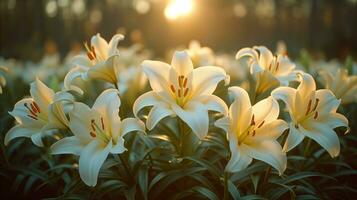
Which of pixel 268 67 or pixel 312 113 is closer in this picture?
pixel 312 113

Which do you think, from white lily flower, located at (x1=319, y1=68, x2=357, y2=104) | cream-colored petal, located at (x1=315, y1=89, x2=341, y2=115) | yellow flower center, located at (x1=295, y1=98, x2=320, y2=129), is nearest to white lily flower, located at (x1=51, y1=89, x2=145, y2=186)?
yellow flower center, located at (x1=295, y1=98, x2=320, y2=129)

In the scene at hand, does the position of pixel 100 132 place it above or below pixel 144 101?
below

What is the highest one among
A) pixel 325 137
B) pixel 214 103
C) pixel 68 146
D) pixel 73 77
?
pixel 73 77

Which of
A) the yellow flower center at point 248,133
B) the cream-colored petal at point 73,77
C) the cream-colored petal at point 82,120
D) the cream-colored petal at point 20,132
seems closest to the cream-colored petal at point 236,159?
the yellow flower center at point 248,133

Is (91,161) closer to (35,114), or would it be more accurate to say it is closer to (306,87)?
(35,114)

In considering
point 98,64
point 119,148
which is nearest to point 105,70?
point 98,64

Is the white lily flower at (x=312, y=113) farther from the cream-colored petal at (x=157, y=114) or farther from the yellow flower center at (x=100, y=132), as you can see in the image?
the yellow flower center at (x=100, y=132)

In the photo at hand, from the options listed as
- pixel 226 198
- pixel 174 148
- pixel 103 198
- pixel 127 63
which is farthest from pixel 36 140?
pixel 127 63
